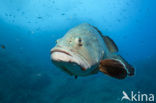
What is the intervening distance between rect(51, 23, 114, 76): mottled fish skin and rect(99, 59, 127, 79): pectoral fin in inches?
7.0

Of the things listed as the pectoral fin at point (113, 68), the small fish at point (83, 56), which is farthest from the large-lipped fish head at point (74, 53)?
the pectoral fin at point (113, 68)

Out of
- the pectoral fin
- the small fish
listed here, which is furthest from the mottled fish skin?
the pectoral fin

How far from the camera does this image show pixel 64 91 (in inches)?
695

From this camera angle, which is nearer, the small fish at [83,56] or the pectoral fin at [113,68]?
the small fish at [83,56]

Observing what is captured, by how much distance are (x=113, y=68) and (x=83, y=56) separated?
870 mm

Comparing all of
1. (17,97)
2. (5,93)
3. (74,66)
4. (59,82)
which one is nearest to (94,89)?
(59,82)

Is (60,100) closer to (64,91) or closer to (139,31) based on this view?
(64,91)

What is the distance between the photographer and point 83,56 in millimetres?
2826

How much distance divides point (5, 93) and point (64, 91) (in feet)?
20.9

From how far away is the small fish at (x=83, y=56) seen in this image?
266cm

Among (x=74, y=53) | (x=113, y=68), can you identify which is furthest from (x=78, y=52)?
(x=113, y=68)

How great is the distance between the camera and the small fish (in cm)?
266

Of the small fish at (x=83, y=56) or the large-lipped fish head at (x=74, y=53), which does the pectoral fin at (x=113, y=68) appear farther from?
the large-lipped fish head at (x=74, y=53)

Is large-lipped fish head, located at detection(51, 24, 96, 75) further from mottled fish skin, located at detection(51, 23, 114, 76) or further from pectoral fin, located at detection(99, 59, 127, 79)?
pectoral fin, located at detection(99, 59, 127, 79)
